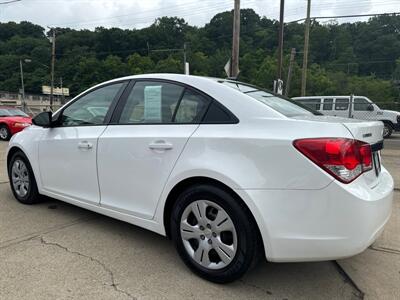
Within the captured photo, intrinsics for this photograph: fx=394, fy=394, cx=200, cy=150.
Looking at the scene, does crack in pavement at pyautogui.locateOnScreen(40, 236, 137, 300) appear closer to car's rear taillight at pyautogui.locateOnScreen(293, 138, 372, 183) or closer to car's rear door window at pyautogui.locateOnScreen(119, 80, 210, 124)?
car's rear door window at pyautogui.locateOnScreen(119, 80, 210, 124)

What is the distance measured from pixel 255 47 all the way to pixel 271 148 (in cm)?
4321

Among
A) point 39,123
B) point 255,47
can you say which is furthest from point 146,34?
point 39,123

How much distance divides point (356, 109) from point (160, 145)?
14.8 m

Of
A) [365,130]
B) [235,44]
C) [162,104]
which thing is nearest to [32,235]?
[162,104]

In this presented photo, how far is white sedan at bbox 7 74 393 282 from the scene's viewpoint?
2480mm

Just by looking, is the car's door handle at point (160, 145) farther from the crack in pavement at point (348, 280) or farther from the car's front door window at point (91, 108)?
the crack in pavement at point (348, 280)

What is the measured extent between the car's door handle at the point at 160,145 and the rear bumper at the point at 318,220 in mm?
727

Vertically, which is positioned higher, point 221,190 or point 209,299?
point 221,190

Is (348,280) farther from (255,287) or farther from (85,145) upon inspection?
(85,145)

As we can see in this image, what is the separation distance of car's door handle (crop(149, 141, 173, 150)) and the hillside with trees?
3440 centimetres

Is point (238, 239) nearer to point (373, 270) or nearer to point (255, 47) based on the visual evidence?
point (373, 270)

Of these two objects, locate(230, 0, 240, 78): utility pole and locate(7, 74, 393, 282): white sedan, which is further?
locate(230, 0, 240, 78): utility pole

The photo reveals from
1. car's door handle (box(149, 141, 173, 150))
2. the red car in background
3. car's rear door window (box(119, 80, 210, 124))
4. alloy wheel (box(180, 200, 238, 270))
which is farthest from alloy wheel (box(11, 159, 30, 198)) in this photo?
the red car in background

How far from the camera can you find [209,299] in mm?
2682
